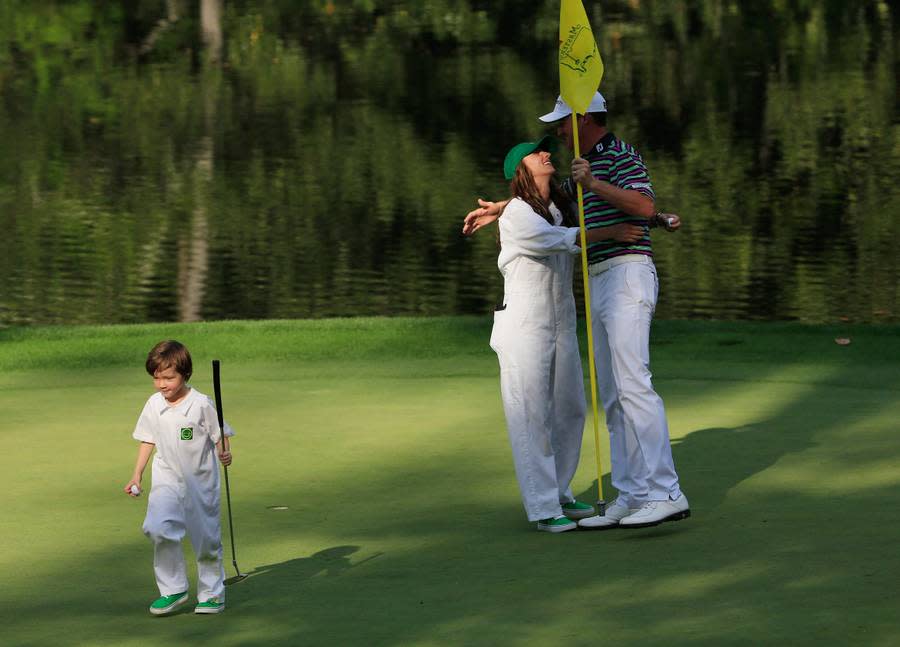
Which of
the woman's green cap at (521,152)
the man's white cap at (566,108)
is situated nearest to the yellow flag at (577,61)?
the man's white cap at (566,108)

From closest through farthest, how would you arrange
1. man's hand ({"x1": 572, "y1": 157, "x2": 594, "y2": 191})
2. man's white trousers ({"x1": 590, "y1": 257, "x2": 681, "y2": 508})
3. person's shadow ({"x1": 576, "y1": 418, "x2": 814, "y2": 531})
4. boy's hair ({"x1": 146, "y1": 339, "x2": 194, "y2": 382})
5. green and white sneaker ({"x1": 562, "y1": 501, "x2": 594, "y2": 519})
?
boy's hair ({"x1": 146, "y1": 339, "x2": 194, "y2": 382}) → man's hand ({"x1": 572, "y1": 157, "x2": 594, "y2": 191}) → man's white trousers ({"x1": 590, "y1": 257, "x2": 681, "y2": 508}) → green and white sneaker ({"x1": 562, "y1": 501, "x2": 594, "y2": 519}) → person's shadow ({"x1": 576, "y1": 418, "x2": 814, "y2": 531})

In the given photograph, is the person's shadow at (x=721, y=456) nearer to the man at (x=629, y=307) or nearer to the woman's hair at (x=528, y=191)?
the man at (x=629, y=307)

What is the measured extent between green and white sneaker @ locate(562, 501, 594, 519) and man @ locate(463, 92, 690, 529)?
0.19 m

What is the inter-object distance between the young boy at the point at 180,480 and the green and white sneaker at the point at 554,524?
1.45 m

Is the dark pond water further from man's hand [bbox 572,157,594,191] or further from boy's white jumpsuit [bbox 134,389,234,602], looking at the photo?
boy's white jumpsuit [bbox 134,389,234,602]

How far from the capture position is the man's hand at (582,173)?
6.64m

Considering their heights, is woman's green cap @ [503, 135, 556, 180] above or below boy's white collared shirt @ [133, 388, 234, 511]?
above

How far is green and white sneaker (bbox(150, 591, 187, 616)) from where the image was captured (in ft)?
18.9

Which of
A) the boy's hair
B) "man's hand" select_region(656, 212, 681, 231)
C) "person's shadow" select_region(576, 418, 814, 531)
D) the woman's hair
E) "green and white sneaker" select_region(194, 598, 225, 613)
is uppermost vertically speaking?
the woman's hair

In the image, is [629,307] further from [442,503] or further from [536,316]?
[442,503]

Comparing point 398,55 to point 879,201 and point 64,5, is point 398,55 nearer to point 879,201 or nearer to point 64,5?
point 64,5

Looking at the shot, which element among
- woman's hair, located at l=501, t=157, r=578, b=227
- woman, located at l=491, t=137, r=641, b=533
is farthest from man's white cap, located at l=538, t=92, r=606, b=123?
woman's hair, located at l=501, t=157, r=578, b=227

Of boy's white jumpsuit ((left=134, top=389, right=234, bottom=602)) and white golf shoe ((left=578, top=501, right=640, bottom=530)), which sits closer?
boy's white jumpsuit ((left=134, top=389, right=234, bottom=602))

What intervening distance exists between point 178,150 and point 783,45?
1509 centimetres
